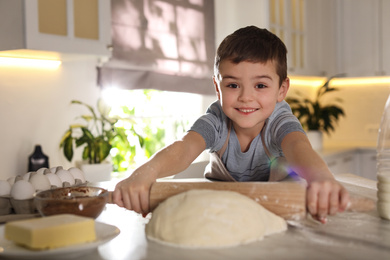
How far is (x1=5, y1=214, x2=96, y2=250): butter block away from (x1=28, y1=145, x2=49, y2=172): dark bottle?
1582 millimetres

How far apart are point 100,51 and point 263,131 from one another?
3.63ft

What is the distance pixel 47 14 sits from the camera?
2010 mm

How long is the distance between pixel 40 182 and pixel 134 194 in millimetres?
214

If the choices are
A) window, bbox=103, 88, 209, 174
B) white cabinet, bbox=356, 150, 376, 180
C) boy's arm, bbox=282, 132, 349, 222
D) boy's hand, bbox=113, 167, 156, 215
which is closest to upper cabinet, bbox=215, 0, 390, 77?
window, bbox=103, 88, 209, 174

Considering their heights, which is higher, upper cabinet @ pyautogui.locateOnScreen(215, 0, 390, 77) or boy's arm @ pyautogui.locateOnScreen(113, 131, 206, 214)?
upper cabinet @ pyautogui.locateOnScreen(215, 0, 390, 77)

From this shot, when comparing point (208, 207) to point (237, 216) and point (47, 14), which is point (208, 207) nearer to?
point (237, 216)

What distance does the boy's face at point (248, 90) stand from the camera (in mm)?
1263

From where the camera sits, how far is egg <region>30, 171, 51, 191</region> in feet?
3.19

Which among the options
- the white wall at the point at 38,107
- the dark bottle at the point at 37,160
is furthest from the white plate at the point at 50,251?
the white wall at the point at 38,107

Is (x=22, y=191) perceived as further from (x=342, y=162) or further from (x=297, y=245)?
(x=342, y=162)

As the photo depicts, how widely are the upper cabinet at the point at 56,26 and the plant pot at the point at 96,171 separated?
21.5 inches

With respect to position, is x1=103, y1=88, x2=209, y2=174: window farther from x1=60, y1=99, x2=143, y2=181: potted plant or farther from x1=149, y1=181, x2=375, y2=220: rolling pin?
x1=149, y1=181, x2=375, y2=220: rolling pin

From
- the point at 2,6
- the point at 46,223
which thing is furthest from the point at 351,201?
the point at 2,6

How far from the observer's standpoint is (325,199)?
0.84 metres
